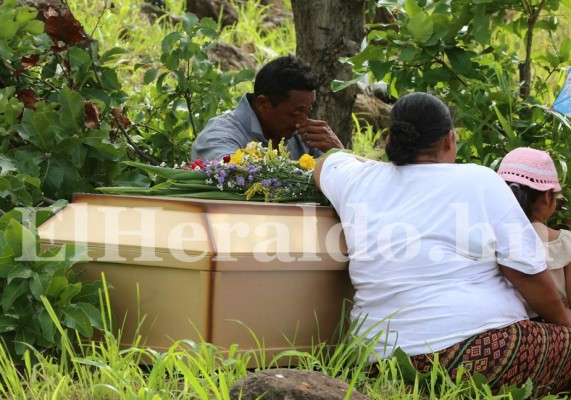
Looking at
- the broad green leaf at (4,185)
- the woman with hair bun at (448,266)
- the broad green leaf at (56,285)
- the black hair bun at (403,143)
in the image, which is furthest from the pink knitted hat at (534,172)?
the broad green leaf at (4,185)

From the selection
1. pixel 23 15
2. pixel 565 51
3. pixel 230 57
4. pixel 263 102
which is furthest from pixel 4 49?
pixel 230 57

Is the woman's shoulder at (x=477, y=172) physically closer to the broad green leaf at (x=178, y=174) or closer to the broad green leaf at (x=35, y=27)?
the broad green leaf at (x=178, y=174)

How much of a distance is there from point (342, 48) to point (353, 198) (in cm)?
207

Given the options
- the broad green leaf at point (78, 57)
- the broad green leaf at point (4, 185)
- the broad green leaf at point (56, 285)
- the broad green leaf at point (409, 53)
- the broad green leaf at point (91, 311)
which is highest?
the broad green leaf at point (409, 53)

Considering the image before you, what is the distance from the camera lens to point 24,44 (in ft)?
14.5

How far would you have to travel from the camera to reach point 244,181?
3.51 metres

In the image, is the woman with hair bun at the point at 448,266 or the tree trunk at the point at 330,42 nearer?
the woman with hair bun at the point at 448,266

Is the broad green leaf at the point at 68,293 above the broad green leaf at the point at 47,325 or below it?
above

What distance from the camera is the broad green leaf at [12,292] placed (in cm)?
290

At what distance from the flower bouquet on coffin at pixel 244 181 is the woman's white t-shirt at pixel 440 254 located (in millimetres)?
451

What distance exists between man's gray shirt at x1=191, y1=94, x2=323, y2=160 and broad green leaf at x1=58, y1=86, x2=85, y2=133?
0.68 meters

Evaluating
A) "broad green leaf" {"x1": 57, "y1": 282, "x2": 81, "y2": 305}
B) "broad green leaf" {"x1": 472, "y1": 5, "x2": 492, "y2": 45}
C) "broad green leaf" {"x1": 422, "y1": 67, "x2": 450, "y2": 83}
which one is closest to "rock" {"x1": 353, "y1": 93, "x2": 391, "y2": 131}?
"broad green leaf" {"x1": 422, "y1": 67, "x2": 450, "y2": 83}

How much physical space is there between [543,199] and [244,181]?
1.13 meters

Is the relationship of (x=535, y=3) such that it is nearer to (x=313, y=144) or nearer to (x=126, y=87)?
(x=313, y=144)
